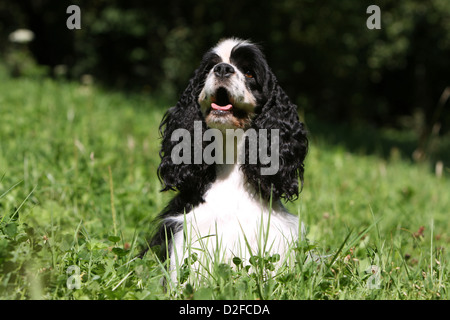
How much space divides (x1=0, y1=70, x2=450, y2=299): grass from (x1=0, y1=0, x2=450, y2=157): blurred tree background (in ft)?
23.2

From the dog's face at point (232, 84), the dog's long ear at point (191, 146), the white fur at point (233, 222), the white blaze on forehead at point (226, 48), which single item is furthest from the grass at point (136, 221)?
the white blaze on forehead at point (226, 48)

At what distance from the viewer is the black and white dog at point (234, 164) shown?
257cm

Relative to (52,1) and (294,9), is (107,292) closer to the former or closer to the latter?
(294,9)

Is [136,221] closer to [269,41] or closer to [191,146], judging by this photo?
[191,146]

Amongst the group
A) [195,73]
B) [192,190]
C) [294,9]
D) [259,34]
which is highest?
[294,9]

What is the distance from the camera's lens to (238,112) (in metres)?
2.70

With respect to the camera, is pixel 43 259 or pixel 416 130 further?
pixel 416 130

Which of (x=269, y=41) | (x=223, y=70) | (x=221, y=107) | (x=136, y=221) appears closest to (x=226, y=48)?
(x=223, y=70)

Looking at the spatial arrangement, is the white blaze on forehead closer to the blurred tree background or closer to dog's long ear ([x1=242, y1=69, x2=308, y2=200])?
dog's long ear ([x1=242, y1=69, x2=308, y2=200])

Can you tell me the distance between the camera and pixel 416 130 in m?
19.3

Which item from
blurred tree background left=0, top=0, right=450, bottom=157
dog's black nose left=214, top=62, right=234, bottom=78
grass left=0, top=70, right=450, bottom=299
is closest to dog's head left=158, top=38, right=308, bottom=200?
dog's black nose left=214, top=62, right=234, bottom=78

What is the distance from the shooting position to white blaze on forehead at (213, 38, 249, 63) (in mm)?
2740

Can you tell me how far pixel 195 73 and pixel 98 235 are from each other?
129cm

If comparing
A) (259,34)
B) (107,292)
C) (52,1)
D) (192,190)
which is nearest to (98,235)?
(192,190)
